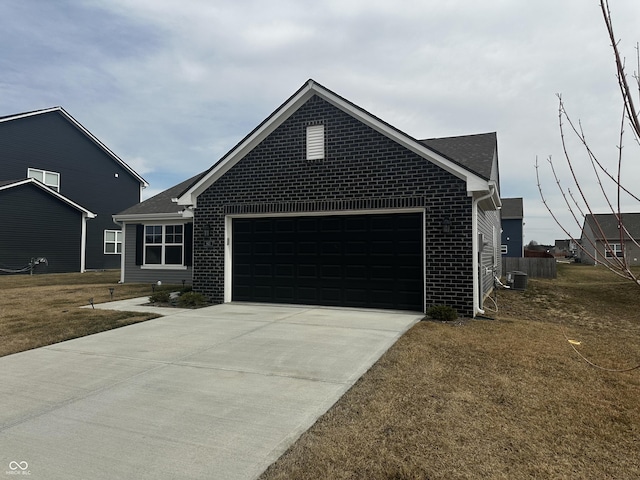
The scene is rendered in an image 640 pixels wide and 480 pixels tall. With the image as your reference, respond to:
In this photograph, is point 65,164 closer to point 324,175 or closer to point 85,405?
point 324,175

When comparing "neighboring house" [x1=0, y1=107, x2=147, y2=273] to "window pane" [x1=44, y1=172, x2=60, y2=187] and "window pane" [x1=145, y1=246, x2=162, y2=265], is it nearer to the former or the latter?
"window pane" [x1=44, y1=172, x2=60, y2=187]

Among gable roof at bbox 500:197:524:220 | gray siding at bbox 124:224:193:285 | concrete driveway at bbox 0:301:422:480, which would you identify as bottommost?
concrete driveway at bbox 0:301:422:480

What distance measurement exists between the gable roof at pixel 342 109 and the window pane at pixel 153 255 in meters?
5.73

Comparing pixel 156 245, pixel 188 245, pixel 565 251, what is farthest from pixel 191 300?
pixel 565 251

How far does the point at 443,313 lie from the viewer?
8633mm

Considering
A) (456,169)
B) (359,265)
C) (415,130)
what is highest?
(415,130)

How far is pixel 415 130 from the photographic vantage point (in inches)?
722

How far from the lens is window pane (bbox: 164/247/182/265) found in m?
16.3

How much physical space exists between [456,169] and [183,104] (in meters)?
12.1

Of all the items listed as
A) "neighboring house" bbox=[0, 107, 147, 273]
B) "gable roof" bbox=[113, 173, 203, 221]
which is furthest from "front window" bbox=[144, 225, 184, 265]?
"neighboring house" bbox=[0, 107, 147, 273]

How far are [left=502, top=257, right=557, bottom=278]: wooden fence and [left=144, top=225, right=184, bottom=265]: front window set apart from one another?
18848mm

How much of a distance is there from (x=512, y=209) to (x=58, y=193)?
1541 inches

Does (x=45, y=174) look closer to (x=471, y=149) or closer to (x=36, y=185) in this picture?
(x=36, y=185)

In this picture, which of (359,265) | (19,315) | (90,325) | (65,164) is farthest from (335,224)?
(65,164)
